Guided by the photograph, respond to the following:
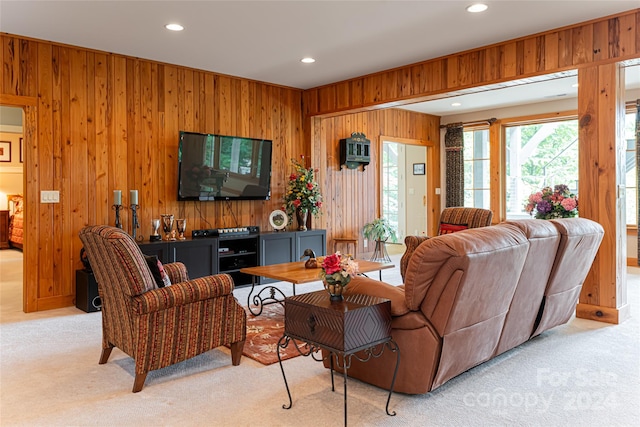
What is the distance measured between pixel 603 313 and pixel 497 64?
2555 millimetres

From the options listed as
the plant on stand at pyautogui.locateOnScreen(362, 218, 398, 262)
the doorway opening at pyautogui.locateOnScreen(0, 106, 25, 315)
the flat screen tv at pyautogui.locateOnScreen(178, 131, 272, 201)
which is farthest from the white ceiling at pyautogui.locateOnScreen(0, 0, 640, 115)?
the doorway opening at pyautogui.locateOnScreen(0, 106, 25, 315)

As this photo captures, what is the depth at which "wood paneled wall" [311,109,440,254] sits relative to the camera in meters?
7.15

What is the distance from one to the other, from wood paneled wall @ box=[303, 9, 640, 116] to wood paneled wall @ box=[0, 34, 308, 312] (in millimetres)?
1542

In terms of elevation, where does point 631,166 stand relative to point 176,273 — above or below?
above

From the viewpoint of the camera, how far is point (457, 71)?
5.07 meters

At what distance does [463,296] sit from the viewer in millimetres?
2297

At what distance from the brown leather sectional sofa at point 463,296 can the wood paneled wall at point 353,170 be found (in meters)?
4.22

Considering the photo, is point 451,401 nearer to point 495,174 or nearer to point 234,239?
point 234,239

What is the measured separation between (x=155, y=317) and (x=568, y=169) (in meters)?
7.35

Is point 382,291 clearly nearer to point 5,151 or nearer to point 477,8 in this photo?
point 477,8

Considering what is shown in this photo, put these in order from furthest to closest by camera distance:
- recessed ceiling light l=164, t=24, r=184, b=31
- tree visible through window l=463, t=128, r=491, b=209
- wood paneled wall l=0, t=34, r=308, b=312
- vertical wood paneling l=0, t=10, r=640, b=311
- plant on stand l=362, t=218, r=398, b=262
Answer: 1. tree visible through window l=463, t=128, r=491, b=209
2. plant on stand l=362, t=218, r=398, b=262
3. wood paneled wall l=0, t=34, r=308, b=312
4. vertical wood paneling l=0, t=10, r=640, b=311
5. recessed ceiling light l=164, t=24, r=184, b=31

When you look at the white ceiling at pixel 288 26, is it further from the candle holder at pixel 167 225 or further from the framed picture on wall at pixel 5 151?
the framed picture on wall at pixel 5 151

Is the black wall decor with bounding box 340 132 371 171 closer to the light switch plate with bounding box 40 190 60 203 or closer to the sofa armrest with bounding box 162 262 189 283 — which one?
the light switch plate with bounding box 40 190 60 203

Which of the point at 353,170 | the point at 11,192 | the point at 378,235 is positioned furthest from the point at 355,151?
the point at 11,192
